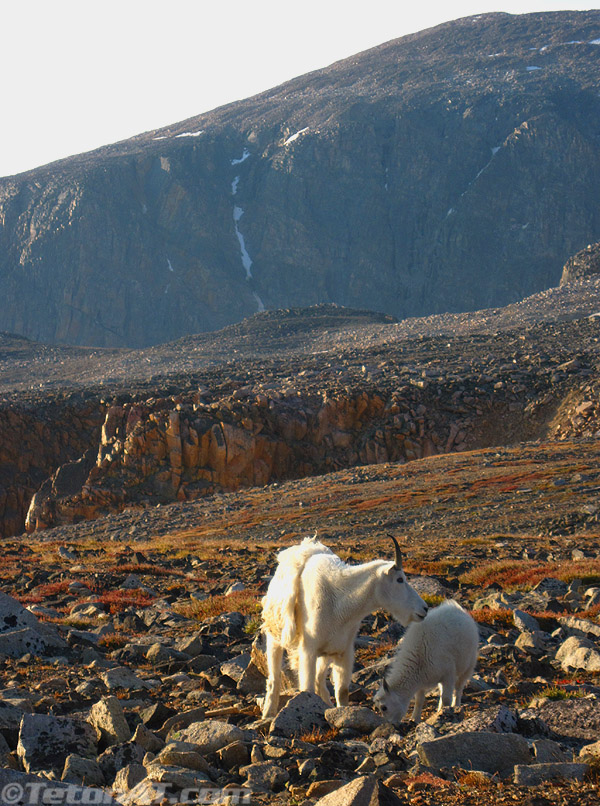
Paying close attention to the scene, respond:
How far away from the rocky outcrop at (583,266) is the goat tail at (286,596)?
88469 millimetres

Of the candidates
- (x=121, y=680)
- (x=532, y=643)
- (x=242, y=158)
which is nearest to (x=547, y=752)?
(x=532, y=643)

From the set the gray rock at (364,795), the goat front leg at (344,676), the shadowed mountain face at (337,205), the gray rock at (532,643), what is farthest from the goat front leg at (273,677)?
the shadowed mountain face at (337,205)

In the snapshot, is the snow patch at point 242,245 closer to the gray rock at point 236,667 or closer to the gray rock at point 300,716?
the gray rock at point 236,667

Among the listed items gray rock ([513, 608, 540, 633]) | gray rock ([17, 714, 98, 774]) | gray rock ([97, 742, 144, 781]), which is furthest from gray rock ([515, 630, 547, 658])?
gray rock ([17, 714, 98, 774])

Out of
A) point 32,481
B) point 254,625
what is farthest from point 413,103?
point 254,625

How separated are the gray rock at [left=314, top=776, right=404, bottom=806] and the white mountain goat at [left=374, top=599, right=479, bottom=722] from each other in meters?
3.19

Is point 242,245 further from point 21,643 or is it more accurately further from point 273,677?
point 273,677

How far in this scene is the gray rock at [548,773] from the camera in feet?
19.3

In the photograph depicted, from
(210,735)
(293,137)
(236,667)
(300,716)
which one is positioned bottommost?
(236,667)

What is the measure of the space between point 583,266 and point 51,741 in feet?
327

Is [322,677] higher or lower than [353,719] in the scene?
lower

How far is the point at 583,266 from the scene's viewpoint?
97.9 m

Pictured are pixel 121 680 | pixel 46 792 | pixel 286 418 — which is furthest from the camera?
pixel 286 418

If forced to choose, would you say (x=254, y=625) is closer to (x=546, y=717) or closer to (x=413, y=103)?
(x=546, y=717)
